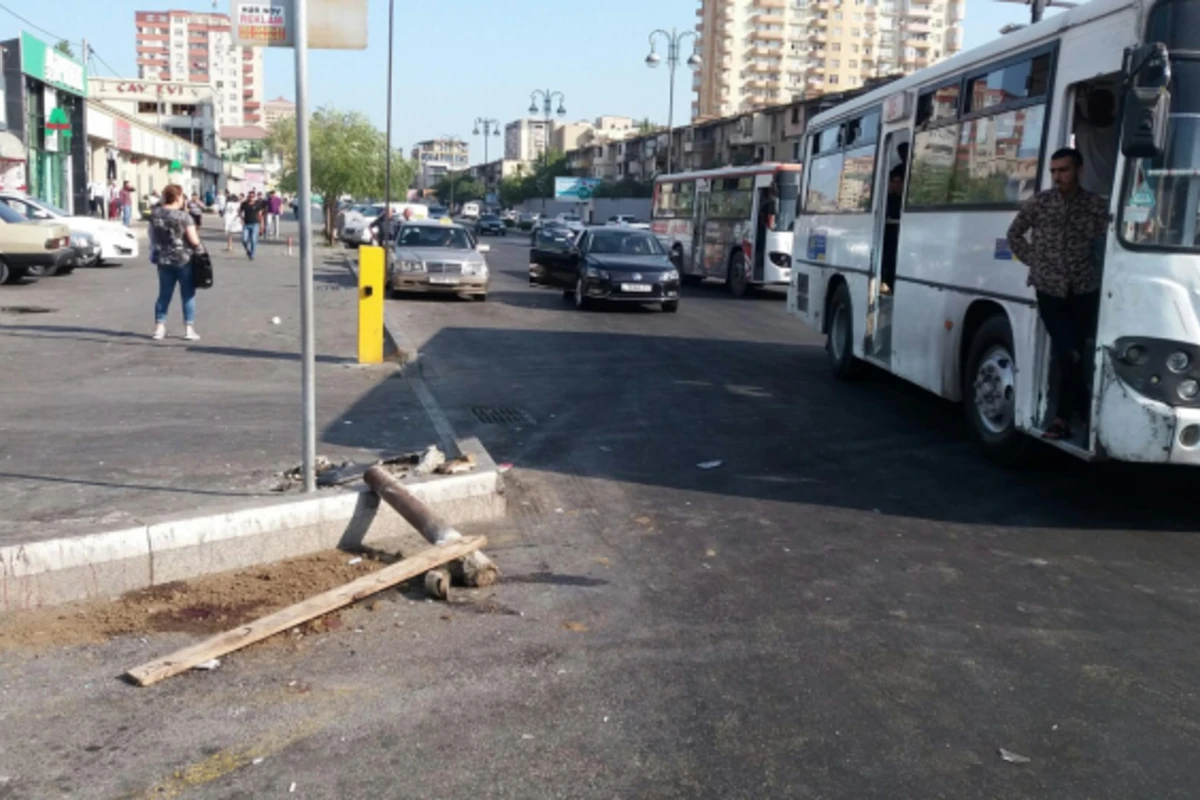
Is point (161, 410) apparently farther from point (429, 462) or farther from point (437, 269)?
point (437, 269)

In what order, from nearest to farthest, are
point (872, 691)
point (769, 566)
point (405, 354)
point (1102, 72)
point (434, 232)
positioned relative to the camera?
point (872, 691), point (769, 566), point (1102, 72), point (405, 354), point (434, 232)

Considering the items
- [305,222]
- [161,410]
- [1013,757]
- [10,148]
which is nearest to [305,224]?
[305,222]

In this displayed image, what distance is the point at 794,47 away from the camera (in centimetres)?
14825

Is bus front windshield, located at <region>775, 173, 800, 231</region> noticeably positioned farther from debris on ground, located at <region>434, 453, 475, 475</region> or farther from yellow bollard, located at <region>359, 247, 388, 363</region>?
debris on ground, located at <region>434, 453, 475, 475</region>

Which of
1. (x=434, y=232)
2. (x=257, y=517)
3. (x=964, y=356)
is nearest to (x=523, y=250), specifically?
(x=434, y=232)

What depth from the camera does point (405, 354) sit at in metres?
13.4

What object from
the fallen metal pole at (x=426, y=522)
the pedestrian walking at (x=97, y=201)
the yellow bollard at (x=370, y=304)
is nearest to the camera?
the fallen metal pole at (x=426, y=522)

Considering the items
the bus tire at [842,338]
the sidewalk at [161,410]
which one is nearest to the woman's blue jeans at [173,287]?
the sidewalk at [161,410]

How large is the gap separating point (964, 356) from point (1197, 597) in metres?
3.78

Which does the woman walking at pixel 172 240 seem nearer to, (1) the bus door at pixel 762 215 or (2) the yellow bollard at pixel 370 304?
(2) the yellow bollard at pixel 370 304

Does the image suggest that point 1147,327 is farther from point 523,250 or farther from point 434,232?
point 523,250

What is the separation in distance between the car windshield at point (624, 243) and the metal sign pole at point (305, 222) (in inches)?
640

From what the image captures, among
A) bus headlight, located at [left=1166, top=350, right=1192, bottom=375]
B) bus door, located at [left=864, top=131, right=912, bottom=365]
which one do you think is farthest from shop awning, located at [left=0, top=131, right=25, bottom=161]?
bus headlight, located at [left=1166, top=350, right=1192, bottom=375]

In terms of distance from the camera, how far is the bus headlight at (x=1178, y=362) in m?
6.58
